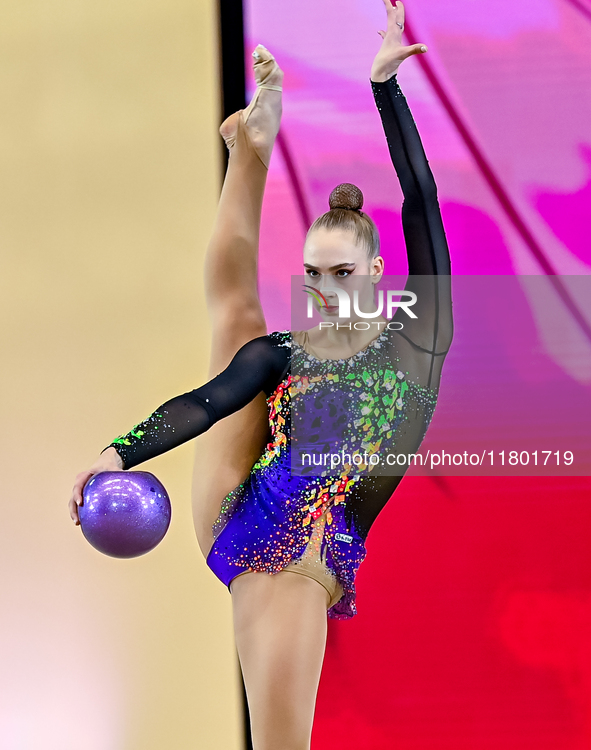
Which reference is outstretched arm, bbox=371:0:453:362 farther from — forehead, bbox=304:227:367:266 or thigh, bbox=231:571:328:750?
thigh, bbox=231:571:328:750

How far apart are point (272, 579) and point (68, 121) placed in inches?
71.7

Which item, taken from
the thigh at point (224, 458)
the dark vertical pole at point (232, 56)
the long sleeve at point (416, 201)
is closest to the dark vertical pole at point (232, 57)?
the dark vertical pole at point (232, 56)

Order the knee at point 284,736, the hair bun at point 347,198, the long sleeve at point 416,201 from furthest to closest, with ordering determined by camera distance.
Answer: the hair bun at point 347,198 → the long sleeve at point 416,201 → the knee at point 284,736

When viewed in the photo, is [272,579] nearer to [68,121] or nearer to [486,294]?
[486,294]

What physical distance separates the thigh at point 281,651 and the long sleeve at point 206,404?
1.34 feet

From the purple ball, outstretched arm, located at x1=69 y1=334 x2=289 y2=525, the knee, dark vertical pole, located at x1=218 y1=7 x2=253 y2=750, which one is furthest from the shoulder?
dark vertical pole, located at x1=218 y1=7 x2=253 y2=750

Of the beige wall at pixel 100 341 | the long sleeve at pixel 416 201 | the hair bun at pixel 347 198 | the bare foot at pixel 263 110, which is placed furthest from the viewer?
the beige wall at pixel 100 341

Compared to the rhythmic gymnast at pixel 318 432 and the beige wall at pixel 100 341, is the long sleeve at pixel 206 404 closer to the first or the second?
the rhythmic gymnast at pixel 318 432

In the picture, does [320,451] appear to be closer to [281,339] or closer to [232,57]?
[281,339]

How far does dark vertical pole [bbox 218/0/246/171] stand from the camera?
275 cm

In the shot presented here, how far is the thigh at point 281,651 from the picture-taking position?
5.74ft

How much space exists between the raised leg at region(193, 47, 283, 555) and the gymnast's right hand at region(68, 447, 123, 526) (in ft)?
1.45

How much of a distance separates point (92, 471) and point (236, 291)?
0.75 meters

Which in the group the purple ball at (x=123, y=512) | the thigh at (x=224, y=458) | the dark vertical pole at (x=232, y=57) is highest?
the dark vertical pole at (x=232, y=57)
